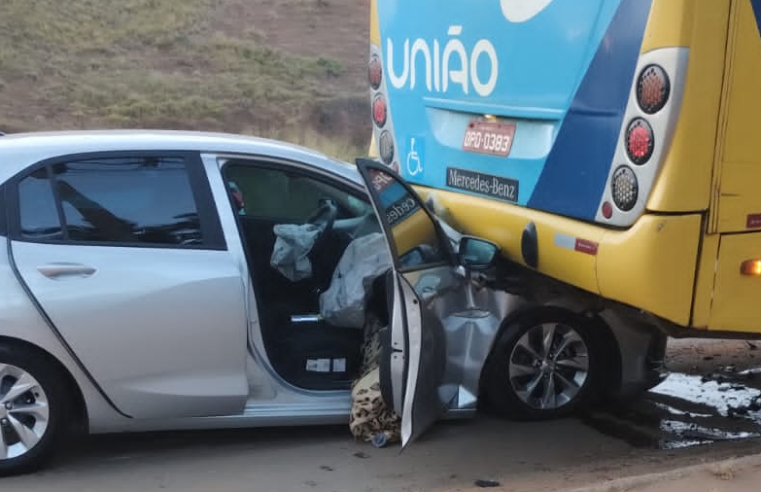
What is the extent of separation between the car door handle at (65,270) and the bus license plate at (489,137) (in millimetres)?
2136

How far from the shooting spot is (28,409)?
14.5 feet

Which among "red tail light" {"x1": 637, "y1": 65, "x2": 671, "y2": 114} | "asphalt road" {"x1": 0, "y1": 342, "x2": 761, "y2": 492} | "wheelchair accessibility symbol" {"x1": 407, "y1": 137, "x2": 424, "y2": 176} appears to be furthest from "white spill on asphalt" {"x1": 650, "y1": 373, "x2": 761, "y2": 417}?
"red tail light" {"x1": 637, "y1": 65, "x2": 671, "y2": 114}

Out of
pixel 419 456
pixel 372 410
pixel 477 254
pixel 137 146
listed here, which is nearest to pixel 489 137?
pixel 477 254

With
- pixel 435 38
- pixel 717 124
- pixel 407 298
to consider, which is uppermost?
pixel 435 38

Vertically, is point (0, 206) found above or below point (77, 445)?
above

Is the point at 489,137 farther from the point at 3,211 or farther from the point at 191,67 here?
the point at 191,67

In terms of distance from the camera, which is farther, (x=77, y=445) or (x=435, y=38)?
(x=435, y=38)

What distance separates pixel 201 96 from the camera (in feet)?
91.8

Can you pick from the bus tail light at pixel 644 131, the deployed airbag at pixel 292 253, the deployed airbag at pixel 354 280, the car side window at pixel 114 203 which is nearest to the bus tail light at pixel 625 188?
the bus tail light at pixel 644 131

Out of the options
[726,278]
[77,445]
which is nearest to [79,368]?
[77,445]

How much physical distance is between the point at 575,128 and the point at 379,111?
1986mm

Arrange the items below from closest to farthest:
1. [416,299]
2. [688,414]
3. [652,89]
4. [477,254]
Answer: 1. [652,89]
2. [416,299]
3. [477,254]
4. [688,414]

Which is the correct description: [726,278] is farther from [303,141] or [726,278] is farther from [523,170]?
[303,141]

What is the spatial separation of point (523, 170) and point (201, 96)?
24.1m
